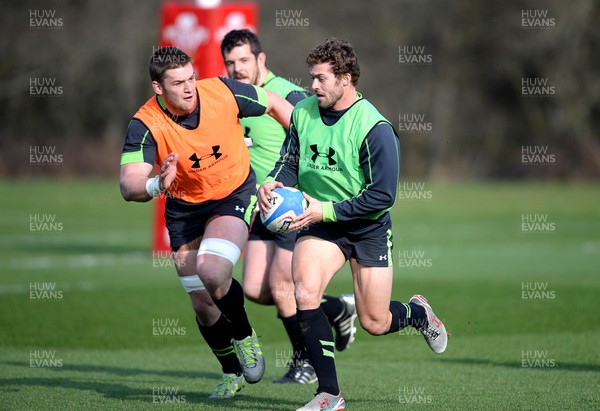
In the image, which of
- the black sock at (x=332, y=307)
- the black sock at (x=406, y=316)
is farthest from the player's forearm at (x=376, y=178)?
the black sock at (x=332, y=307)

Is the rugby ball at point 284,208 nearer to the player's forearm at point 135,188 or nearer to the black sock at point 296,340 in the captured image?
the player's forearm at point 135,188

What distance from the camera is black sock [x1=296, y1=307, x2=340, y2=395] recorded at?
22.3 feet

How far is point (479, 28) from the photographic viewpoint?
47156 mm

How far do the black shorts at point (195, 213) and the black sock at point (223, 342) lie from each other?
0.70m

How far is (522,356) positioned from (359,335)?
108 inches

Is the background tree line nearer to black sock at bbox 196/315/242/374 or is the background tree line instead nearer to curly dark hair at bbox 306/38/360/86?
black sock at bbox 196/315/242/374

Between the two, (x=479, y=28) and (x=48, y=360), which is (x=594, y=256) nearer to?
(x=48, y=360)

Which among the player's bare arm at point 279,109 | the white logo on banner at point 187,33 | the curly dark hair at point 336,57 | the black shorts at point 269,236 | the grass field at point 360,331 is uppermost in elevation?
the white logo on banner at point 187,33

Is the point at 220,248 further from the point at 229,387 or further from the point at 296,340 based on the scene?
the point at 296,340

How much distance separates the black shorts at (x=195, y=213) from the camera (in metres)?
7.87

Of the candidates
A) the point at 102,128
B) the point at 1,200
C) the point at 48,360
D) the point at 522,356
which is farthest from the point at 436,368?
the point at 102,128

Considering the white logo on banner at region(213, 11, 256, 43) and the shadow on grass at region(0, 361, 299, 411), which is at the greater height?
the white logo on banner at region(213, 11, 256, 43)

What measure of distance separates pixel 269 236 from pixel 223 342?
1428 millimetres

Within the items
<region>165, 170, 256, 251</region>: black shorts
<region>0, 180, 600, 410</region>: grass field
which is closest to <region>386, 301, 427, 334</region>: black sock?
<region>0, 180, 600, 410</region>: grass field
